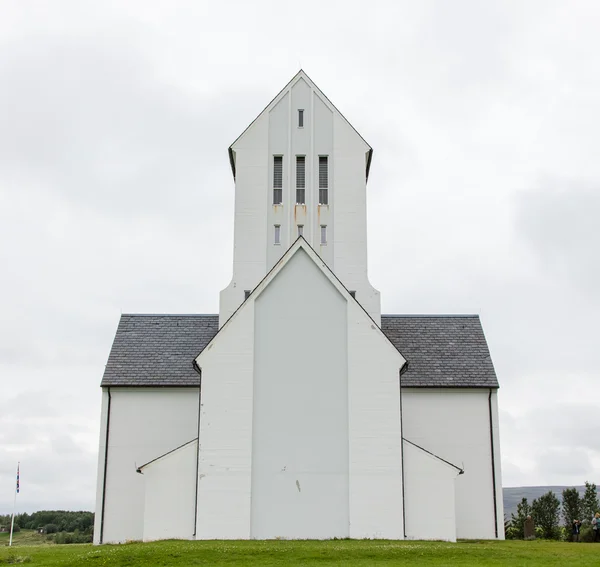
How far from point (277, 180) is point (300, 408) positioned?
14370 millimetres

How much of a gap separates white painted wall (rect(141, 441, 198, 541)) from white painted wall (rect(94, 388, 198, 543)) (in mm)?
5760

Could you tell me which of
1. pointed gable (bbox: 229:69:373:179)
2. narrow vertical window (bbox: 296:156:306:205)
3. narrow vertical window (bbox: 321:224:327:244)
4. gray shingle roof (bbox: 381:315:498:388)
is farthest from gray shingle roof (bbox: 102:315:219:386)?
gray shingle roof (bbox: 381:315:498:388)

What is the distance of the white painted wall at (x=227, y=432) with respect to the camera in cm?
3089

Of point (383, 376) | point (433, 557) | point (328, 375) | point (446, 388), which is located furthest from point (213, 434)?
point (446, 388)

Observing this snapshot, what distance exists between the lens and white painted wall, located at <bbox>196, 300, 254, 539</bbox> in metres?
30.9

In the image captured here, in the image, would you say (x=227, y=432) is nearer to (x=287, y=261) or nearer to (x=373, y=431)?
(x=373, y=431)

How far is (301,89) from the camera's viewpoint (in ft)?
139

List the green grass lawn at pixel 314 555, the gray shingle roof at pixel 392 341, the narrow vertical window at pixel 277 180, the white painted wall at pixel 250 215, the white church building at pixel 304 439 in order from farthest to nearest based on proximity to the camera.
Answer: the narrow vertical window at pixel 277 180, the white painted wall at pixel 250 215, the gray shingle roof at pixel 392 341, the white church building at pixel 304 439, the green grass lawn at pixel 314 555

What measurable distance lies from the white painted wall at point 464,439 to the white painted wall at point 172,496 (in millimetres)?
11668

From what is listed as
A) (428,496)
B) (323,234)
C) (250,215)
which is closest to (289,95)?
(250,215)

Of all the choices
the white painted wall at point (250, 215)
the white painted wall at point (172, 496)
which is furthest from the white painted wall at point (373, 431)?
the white painted wall at point (250, 215)

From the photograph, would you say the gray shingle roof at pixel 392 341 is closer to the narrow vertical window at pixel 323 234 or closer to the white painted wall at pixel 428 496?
the narrow vertical window at pixel 323 234

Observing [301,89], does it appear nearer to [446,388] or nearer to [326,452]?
[446,388]

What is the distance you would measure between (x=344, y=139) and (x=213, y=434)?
18255 mm
